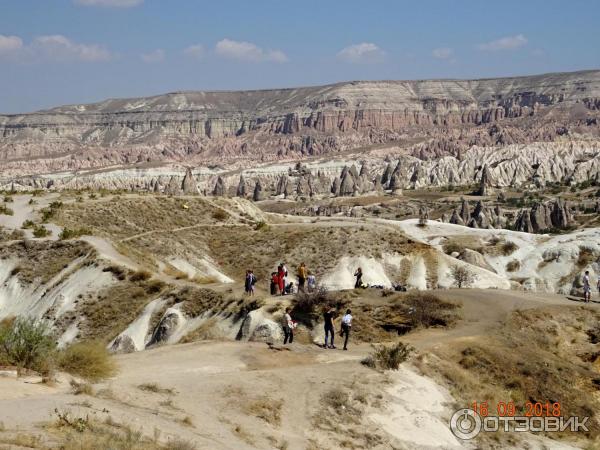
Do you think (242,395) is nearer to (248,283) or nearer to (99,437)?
(99,437)

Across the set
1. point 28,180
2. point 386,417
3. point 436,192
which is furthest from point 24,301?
point 28,180

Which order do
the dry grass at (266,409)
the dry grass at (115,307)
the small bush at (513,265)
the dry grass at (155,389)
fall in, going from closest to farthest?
1. the dry grass at (266,409)
2. the dry grass at (155,389)
3. the dry grass at (115,307)
4. the small bush at (513,265)

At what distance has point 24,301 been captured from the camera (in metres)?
38.9

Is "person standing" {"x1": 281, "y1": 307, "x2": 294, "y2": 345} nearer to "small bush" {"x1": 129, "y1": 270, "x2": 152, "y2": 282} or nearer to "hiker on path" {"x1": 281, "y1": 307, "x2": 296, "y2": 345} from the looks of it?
"hiker on path" {"x1": 281, "y1": 307, "x2": 296, "y2": 345}

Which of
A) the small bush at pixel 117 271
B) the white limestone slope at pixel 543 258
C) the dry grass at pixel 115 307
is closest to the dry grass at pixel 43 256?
the small bush at pixel 117 271

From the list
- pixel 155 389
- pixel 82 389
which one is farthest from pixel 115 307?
pixel 82 389

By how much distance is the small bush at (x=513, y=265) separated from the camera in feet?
198

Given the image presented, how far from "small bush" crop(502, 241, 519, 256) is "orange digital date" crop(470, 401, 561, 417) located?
43.4 meters

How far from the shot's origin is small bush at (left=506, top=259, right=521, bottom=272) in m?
60.3

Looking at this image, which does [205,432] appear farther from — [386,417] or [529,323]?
[529,323]

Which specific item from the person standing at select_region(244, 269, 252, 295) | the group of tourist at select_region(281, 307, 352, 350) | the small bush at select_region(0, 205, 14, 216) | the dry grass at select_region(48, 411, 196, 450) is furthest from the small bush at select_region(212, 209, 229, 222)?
the dry grass at select_region(48, 411, 196, 450)

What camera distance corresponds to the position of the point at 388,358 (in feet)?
65.8

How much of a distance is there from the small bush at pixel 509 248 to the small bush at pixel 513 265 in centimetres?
133

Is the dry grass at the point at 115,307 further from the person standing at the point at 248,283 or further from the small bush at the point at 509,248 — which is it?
the small bush at the point at 509,248
